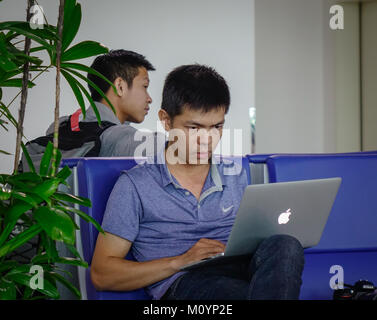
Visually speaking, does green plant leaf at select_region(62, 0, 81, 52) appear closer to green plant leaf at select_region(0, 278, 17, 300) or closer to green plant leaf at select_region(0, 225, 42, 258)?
green plant leaf at select_region(0, 225, 42, 258)

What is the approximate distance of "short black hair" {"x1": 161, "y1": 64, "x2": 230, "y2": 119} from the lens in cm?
163

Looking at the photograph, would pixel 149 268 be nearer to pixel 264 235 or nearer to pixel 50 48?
pixel 264 235

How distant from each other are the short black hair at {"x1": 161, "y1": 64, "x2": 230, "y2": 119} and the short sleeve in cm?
25

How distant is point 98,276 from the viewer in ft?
4.83

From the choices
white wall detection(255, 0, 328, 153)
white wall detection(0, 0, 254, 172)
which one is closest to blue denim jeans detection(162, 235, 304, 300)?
white wall detection(0, 0, 254, 172)

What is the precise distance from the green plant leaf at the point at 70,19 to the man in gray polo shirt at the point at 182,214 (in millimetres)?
454

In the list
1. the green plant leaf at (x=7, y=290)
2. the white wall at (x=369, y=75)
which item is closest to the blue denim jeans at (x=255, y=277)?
the green plant leaf at (x=7, y=290)

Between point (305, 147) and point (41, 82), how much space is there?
221cm

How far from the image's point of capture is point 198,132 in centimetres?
162

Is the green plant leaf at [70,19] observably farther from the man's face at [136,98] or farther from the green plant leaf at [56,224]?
the man's face at [136,98]

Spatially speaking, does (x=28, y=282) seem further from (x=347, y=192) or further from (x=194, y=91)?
(x=347, y=192)

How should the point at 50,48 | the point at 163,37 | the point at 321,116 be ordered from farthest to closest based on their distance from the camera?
1. the point at 321,116
2. the point at 163,37
3. the point at 50,48

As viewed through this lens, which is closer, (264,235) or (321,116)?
(264,235)
